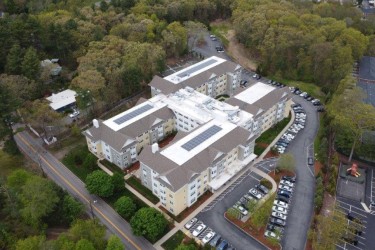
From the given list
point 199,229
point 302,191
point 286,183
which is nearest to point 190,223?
point 199,229

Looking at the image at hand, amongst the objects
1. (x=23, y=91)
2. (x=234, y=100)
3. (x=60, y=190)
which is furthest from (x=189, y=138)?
(x=23, y=91)

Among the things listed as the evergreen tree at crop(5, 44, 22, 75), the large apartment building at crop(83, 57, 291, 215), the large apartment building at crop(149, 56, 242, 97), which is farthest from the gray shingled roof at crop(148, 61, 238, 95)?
the evergreen tree at crop(5, 44, 22, 75)

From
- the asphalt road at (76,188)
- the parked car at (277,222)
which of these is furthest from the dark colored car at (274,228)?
the asphalt road at (76,188)

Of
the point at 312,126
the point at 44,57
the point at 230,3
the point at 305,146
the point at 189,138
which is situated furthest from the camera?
the point at 230,3

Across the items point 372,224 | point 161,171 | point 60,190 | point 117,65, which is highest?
point 117,65

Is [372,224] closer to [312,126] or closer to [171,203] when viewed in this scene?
[312,126]

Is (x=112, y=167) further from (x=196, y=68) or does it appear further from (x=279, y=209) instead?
(x=196, y=68)
